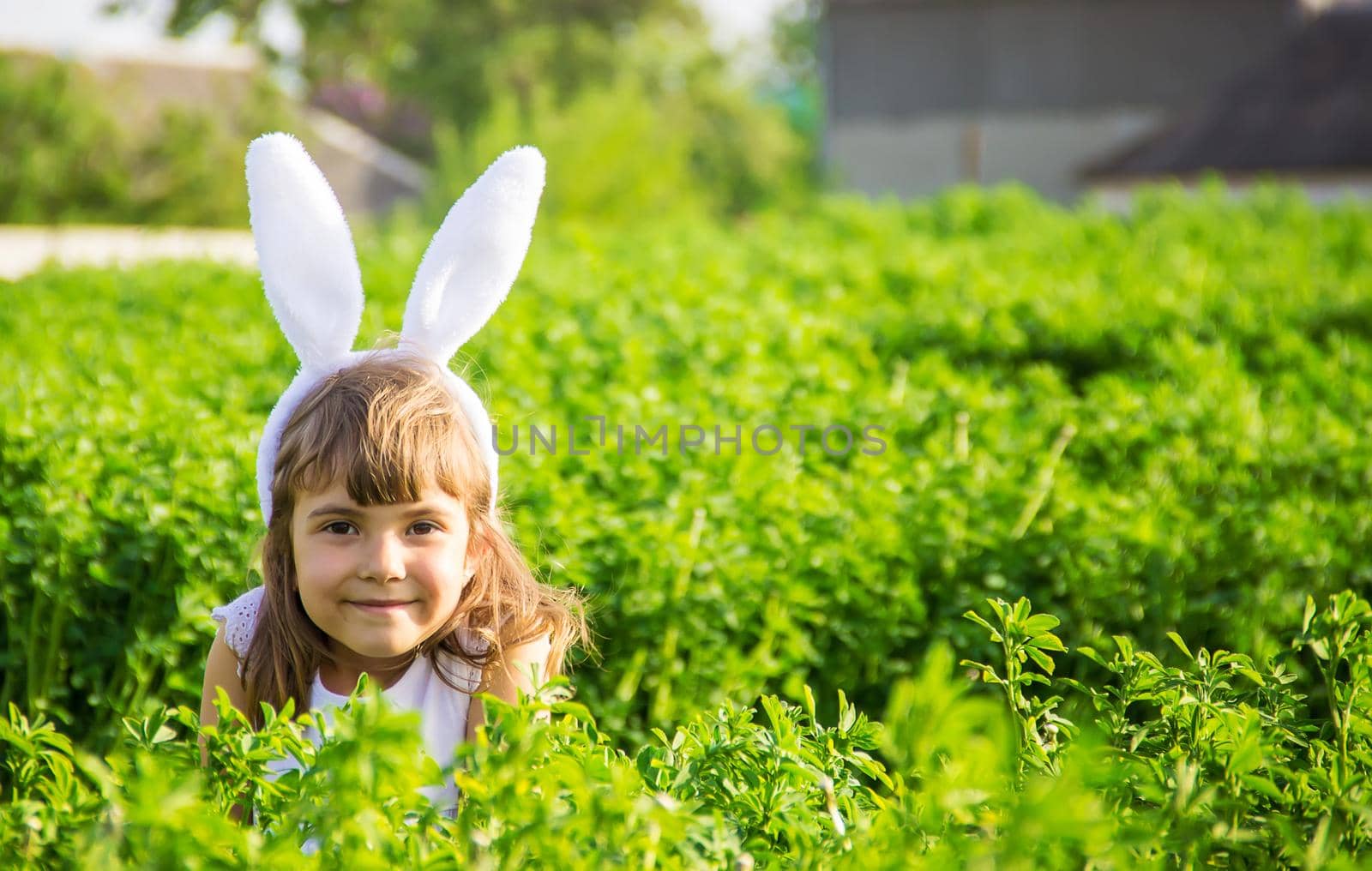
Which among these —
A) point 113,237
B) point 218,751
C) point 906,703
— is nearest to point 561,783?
point 218,751

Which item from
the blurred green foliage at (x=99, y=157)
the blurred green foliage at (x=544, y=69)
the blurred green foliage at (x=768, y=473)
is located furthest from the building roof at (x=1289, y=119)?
the blurred green foliage at (x=768, y=473)

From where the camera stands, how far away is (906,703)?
1.08 metres

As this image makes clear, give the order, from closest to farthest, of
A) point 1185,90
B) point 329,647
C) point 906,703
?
point 906,703 < point 329,647 < point 1185,90

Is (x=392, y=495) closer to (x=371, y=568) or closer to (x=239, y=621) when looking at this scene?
(x=371, y=568)

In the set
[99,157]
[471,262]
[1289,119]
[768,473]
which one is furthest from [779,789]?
[1289,119]

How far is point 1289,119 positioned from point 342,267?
77.3ft

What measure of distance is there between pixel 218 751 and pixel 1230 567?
2.42 m

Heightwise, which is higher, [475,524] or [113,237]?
[475,524]

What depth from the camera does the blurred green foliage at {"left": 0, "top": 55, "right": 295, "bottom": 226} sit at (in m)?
18.2

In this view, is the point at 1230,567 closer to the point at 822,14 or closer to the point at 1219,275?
the point at 1219,275

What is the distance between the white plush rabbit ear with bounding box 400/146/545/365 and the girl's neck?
0.48 meters

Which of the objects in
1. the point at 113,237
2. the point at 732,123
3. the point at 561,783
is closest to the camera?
the point at 561,783

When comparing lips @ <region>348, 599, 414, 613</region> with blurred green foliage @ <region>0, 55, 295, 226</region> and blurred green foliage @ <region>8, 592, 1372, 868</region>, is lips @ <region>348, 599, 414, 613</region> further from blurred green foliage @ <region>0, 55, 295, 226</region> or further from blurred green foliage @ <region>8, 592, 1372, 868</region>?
blurred green foliage @ <region>0, 55, 295, 226</region>

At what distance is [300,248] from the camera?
206 cm
